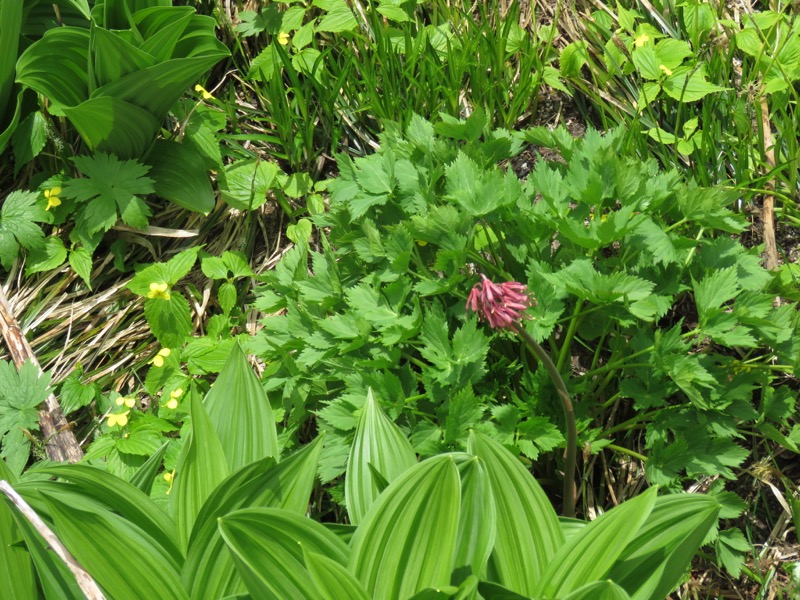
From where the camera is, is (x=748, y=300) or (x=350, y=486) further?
(x=748, y=300)

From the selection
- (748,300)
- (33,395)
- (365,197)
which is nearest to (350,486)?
(365,197)

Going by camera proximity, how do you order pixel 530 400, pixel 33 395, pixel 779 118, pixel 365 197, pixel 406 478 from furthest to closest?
pixel 779 118, pixel 33 395, pixel 365 197, pixel 530 400, pixel 406 478

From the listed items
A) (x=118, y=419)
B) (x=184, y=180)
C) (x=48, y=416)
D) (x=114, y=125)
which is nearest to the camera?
(x=118, y=419)

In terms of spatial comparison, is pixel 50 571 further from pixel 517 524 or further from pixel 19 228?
pixel 19 228

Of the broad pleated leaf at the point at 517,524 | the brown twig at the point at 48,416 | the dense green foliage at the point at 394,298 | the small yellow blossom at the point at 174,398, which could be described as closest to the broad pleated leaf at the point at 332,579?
the dense green foliage at the point at 394,298

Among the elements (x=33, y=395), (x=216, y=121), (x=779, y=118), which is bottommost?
(x=33, y=395)

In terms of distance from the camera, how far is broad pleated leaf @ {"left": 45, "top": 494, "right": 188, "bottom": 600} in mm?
1352

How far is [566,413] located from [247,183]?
1.54 meters

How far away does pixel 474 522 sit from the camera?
137cm

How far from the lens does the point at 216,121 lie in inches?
110

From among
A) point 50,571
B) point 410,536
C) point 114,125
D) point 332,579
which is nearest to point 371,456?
point 410,536

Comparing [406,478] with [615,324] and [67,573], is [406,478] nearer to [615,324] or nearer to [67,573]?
[67,573]

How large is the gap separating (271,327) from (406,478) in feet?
2.71

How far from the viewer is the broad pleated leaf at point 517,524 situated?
56.6 inches
